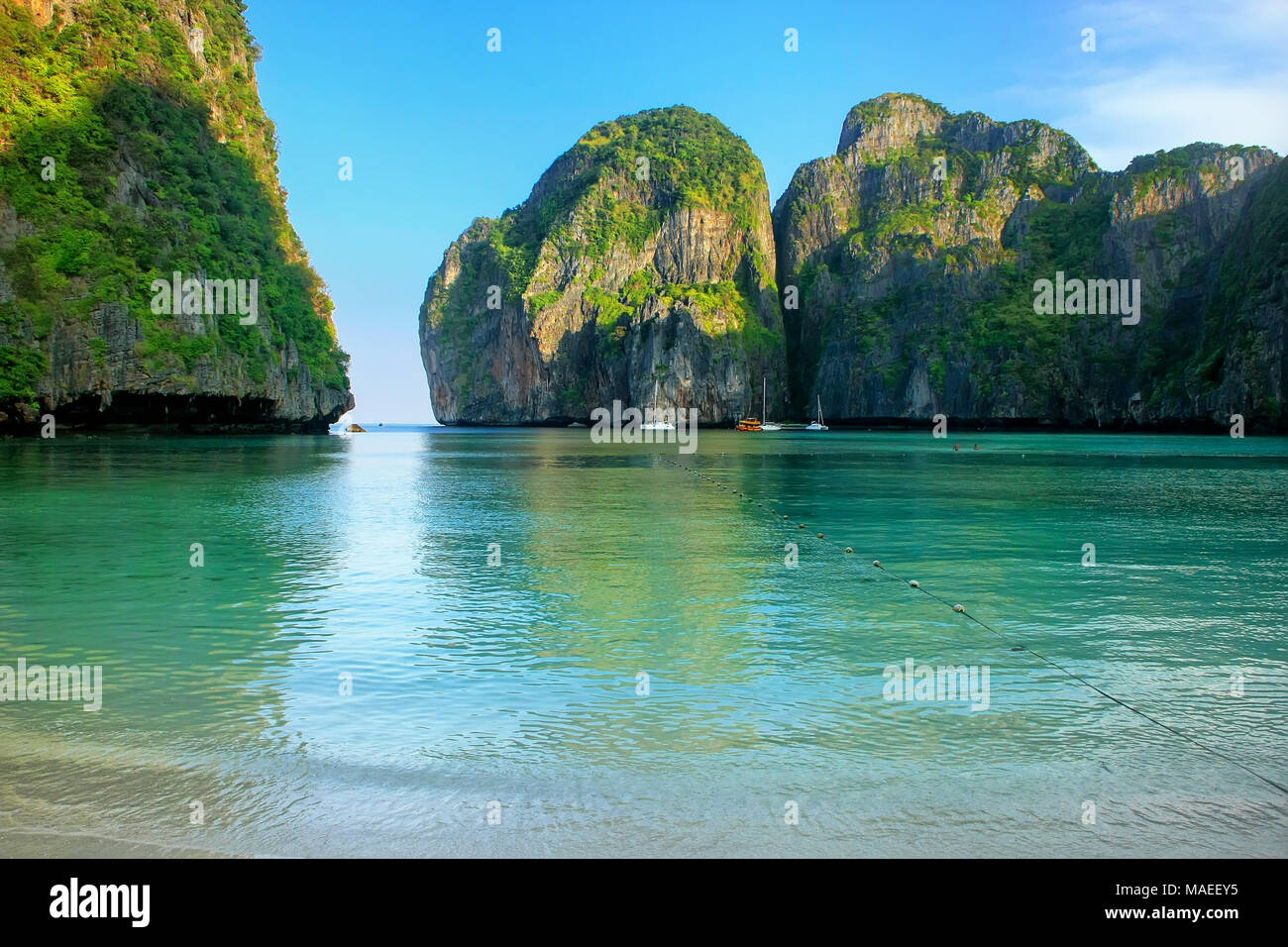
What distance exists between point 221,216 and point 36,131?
1772 centimetres

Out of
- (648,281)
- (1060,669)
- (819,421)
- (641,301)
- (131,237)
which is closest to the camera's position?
(1060,669)

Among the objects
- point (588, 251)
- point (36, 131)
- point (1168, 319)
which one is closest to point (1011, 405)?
point (1168, 319)

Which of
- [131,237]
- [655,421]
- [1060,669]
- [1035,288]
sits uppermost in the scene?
[1035,288]

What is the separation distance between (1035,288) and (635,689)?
580 feet

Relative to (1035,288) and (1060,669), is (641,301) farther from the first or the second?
(1060,669)

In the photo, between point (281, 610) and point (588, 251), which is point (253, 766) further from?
point (588, 251)

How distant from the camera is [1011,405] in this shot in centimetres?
14900

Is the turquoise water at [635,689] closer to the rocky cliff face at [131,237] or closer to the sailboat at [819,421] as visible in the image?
the rocky cliff face at [131,237]

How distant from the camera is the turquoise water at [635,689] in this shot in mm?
5188

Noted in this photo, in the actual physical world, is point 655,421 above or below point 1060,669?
above

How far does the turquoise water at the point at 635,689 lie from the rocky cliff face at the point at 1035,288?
110 m

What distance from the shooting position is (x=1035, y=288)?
167m

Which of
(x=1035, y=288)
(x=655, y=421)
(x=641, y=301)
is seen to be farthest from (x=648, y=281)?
(x=1035, y=288)
